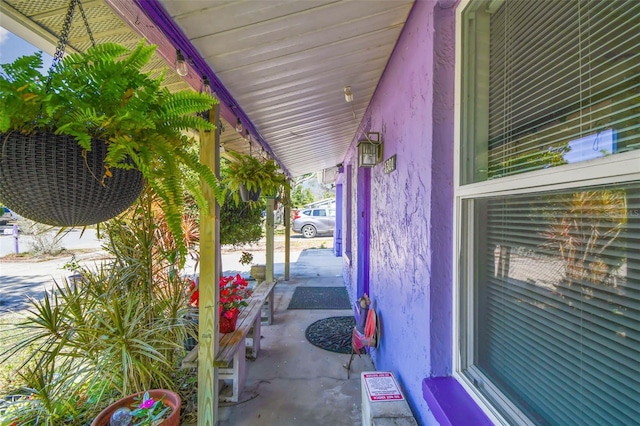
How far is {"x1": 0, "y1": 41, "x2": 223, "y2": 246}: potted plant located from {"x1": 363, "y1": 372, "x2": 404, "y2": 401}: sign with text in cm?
148

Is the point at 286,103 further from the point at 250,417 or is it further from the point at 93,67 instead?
the point at 250,417

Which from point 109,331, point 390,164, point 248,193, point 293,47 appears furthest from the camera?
point 248,193

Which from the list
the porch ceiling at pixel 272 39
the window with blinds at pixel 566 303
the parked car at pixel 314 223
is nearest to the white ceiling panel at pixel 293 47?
the porch ceiling at pixel 272 39

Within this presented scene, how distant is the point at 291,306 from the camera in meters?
4.68

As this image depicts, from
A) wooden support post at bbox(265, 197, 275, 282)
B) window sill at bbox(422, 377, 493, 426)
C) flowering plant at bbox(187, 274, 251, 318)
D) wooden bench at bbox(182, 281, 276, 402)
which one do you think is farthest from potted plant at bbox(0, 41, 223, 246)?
wooden support post at bbox(265, 197, 275, 282)

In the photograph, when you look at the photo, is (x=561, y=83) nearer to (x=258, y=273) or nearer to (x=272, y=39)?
(x=272, y=39)

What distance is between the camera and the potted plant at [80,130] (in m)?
0.79

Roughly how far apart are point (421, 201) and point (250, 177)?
5.47 feet

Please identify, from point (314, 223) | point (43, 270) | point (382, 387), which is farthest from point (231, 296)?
point (314, 223)

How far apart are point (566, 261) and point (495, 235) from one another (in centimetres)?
32

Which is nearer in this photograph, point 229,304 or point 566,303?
point 566,303

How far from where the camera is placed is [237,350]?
7.43 feet

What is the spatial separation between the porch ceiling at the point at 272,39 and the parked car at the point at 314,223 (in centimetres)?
1136

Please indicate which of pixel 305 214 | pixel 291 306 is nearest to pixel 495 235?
pixel 291 306
